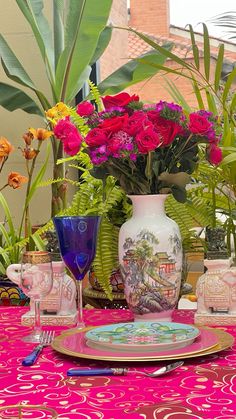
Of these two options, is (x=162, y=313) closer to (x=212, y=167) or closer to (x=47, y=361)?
(x=47, y=361)

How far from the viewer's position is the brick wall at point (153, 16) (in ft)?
16.0

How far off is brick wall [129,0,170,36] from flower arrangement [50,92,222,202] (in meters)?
3.73

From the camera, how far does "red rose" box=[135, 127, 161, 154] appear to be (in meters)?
1.14

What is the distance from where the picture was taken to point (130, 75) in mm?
3410

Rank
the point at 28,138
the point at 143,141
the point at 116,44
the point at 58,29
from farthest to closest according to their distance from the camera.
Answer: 1. the point at 116,44
2. the point at 58,29
3. the point at 28,138
4. the point at 143,141

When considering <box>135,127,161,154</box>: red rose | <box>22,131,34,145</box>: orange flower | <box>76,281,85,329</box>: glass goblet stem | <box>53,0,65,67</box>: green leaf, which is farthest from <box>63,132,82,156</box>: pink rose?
<box>53,0,65,67</box>: green leaf

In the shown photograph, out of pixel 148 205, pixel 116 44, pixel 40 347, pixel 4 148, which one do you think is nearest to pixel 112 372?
pixel 40 347

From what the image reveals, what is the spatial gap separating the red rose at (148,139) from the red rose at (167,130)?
0.03 m

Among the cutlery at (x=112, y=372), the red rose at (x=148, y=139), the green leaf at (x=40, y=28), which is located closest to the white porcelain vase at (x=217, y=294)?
the red rose at (x=148, y=139)

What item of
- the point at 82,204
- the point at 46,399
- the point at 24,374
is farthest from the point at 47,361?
the point at 82,204

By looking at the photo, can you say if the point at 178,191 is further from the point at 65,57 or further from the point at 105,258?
the point at 65,57

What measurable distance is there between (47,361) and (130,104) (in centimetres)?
46

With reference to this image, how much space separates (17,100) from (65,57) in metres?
0.36

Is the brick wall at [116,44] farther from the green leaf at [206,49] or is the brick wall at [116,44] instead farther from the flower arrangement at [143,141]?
the flower arrangement at [143,141]
